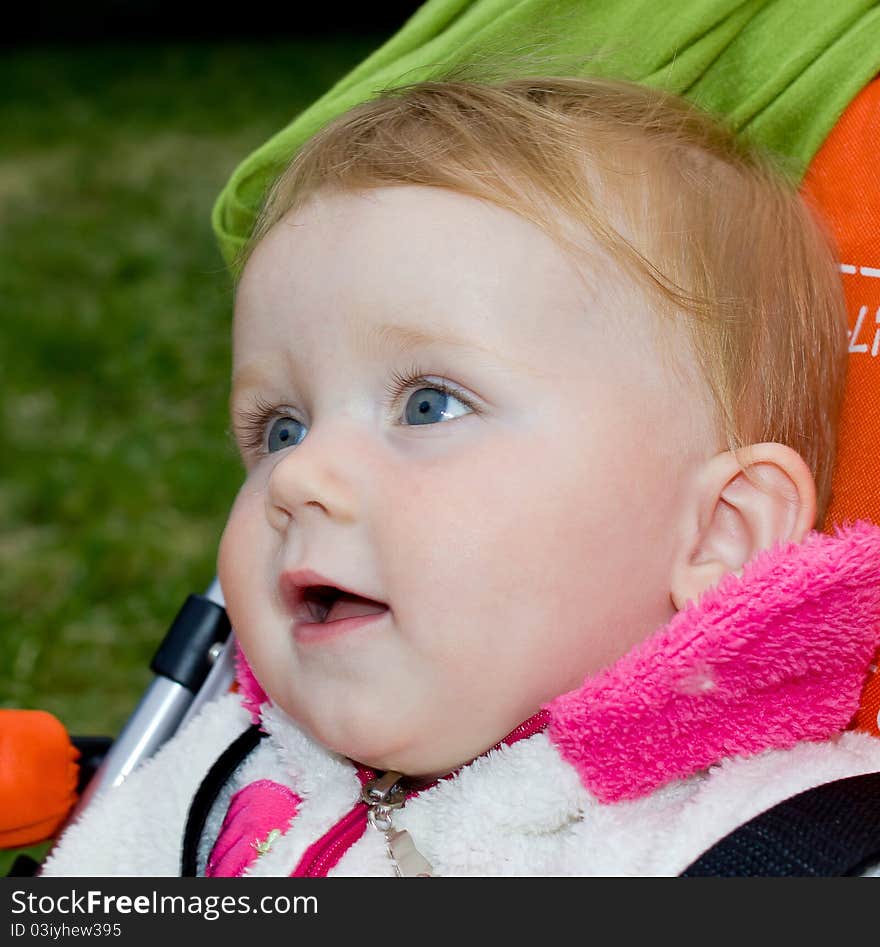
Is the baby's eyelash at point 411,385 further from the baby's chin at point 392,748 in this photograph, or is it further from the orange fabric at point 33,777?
the orange fabric at point 33,777

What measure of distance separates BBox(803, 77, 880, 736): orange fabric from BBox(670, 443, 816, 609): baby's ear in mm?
181

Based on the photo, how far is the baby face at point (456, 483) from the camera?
Answer: 1287mm

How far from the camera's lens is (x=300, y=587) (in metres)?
1.36

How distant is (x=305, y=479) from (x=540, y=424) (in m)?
0.24

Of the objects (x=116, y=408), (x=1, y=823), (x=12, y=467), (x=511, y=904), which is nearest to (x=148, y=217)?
(x=116, y=408)

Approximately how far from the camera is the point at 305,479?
1312 mm

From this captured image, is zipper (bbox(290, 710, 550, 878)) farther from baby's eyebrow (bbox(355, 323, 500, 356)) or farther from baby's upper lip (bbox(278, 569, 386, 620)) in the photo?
baby's eyebrow (bbox(355, 323, 500, 356))

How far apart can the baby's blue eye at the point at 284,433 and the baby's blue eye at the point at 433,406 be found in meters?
0.20

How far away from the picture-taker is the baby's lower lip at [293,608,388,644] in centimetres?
130

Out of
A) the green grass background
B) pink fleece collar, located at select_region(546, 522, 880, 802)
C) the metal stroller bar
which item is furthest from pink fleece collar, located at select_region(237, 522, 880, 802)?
the green grass background

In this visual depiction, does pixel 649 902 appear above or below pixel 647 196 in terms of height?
below

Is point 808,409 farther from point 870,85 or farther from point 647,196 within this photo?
point 870,85

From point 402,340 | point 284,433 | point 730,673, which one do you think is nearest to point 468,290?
point 402,340

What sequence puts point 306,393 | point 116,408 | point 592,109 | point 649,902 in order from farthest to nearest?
point 116,408 < point 592,109 < point 306,393 < point 649,902
